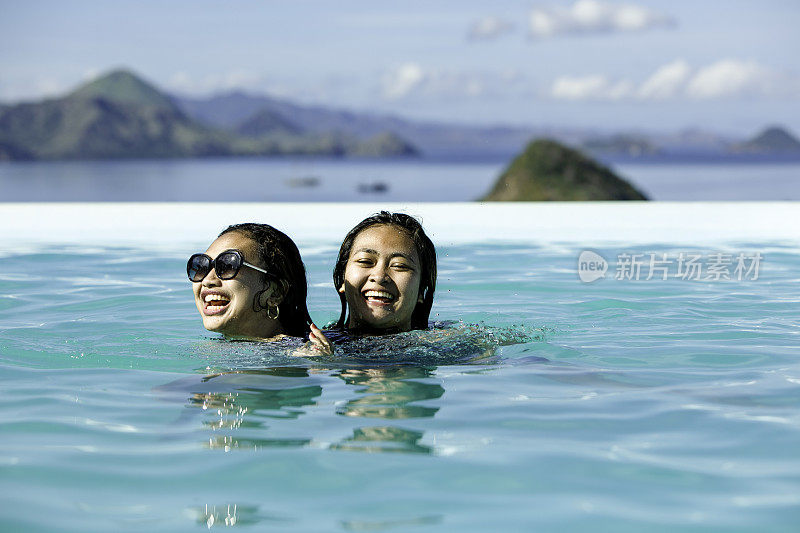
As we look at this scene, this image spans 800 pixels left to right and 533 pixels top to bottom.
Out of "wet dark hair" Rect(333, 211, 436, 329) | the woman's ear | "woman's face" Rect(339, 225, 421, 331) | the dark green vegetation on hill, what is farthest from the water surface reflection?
the dark green vegetation on hill

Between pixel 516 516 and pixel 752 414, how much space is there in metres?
1.40

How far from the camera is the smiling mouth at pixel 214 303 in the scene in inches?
168

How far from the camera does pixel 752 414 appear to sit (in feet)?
11.1

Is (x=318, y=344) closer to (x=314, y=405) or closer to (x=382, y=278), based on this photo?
(x=382, y=278)

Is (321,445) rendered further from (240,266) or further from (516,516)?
(240,266)

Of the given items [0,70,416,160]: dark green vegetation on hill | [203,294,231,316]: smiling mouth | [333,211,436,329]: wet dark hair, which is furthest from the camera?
[0,70,416,160]: dark green vegetation on hill

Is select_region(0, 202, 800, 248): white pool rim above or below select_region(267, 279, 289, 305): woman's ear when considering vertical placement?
above

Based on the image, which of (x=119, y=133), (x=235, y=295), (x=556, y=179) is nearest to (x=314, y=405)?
(x=235, y=295)

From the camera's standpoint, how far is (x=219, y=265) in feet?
13.6

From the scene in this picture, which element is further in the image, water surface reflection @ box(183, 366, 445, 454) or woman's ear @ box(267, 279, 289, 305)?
woman's ear @ box(267, 279, 289, 305)

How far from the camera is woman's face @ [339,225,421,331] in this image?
13.7 ft

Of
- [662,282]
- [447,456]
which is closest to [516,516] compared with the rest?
[447,456]

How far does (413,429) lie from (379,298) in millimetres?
1132

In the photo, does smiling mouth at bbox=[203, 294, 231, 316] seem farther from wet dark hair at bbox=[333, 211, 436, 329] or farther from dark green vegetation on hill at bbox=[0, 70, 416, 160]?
dark green vegetation on hill at bbox=[0, 70, 416, 160]
